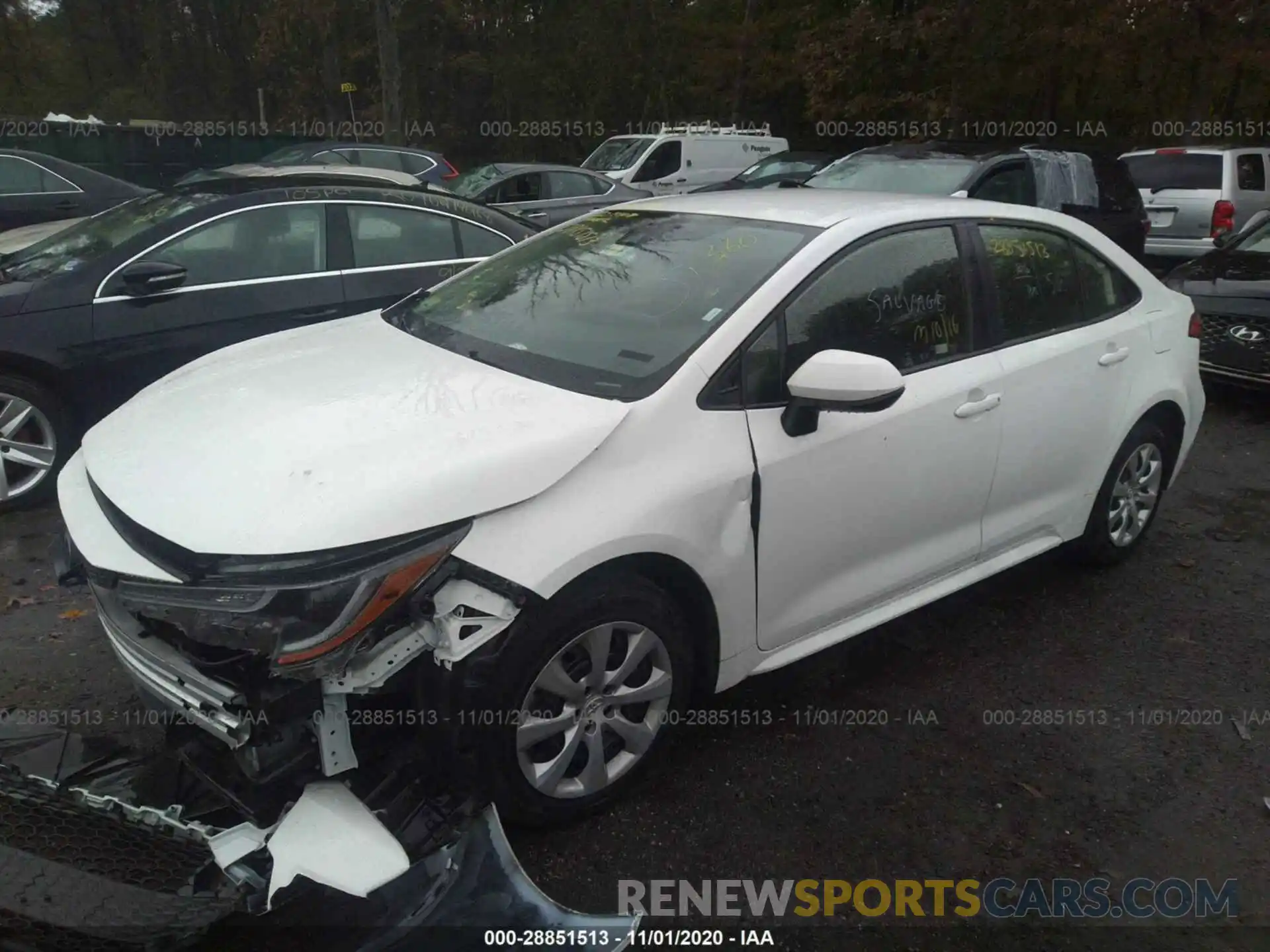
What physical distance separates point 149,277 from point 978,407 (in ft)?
13.0

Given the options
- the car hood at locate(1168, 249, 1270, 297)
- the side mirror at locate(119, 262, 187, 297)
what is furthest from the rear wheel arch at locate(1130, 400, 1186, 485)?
the side mirror at locate(119, 262, 187, 297)

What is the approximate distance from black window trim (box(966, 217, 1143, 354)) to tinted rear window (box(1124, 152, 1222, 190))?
9.16 metres

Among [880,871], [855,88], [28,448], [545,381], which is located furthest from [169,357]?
[855,88]

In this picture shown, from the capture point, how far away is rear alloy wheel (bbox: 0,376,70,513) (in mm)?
4863

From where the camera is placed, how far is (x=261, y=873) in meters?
2.21

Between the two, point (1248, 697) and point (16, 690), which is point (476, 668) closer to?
point (16, 690)

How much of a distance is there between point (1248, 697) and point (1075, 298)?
1650 millimetres

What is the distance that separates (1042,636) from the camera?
415 centimetres

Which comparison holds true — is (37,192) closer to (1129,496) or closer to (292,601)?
(292,601)

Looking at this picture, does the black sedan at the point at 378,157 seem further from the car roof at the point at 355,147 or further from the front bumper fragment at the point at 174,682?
the front bumper fragment at the point at 174,682

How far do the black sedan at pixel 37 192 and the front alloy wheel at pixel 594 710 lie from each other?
9.49 metres

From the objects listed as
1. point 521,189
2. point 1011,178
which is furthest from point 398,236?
point 521,189

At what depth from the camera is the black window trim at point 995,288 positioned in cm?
370

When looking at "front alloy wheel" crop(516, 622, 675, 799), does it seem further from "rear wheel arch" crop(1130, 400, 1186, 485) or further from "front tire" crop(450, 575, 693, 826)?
"rear wheel arch" crop(1130, 400, 1186, 485)
